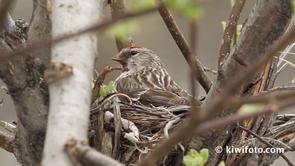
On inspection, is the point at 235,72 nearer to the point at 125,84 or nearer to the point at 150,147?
the point at 150,147

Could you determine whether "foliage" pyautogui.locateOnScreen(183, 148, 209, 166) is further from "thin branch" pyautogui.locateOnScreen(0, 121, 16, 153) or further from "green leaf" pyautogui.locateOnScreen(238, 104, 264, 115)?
"thin branch" pyautogui.locateOnScreen(0, 121, 16, 153)

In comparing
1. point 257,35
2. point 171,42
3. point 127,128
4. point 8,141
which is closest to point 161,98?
point 127,128

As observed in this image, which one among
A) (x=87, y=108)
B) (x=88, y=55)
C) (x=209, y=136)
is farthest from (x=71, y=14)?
(x=209, y=136)

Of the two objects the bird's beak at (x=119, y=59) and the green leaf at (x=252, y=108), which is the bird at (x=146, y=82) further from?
the green leaf at (x=252, y=108)

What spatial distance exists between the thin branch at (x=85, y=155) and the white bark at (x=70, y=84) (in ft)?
0.06

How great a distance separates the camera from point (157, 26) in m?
7.39

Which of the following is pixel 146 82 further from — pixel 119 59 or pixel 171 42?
pixel 171 42

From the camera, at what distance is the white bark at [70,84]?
1.93 metres

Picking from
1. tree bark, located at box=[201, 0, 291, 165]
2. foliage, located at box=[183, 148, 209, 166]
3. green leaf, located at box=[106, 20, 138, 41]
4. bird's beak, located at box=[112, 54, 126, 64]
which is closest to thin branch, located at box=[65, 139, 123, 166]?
green leaf, located at box=[106, 20, 138, 41]

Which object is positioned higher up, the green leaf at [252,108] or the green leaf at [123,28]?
the green leaf at [123,28]

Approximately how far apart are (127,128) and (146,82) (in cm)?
162

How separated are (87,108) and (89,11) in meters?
0.43

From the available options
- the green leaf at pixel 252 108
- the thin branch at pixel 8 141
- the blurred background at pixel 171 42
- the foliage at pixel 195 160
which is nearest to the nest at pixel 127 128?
the thin branch at pixel 8 141

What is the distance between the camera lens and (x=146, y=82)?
5676 mm
